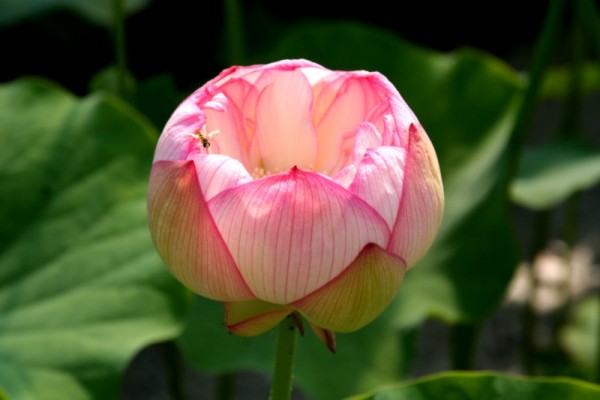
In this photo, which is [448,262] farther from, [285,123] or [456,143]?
[285,123]

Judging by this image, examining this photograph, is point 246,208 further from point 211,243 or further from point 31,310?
point 31,310

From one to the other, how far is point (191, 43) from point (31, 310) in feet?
5.11

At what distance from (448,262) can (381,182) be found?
2.34 feet

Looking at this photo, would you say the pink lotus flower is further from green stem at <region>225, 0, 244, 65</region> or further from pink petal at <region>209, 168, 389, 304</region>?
green stem at <region>225, 0, 244, 65</region>

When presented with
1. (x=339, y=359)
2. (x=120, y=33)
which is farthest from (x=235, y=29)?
(x=339, y=359)

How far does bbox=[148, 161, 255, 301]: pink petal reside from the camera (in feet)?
2.16

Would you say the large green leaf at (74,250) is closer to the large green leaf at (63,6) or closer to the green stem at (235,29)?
the green stem at (235,29)

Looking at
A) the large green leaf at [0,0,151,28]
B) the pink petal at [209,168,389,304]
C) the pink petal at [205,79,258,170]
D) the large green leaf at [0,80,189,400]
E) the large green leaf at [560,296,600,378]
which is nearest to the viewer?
the pink petal at [209,168,389,304]

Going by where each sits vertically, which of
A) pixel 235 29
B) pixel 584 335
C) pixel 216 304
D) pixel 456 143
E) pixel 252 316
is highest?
pixel 252 316

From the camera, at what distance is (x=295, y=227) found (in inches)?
25.5

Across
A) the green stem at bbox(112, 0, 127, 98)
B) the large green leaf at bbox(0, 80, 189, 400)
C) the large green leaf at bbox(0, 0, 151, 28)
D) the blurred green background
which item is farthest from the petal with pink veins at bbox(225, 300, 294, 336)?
the large green leaf at bbox(0, 0, 151, 28)

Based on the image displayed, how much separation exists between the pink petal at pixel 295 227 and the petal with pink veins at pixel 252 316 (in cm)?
3

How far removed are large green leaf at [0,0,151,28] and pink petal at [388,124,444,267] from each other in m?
1.09

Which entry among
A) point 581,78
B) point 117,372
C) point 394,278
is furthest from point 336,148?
point 581,78
